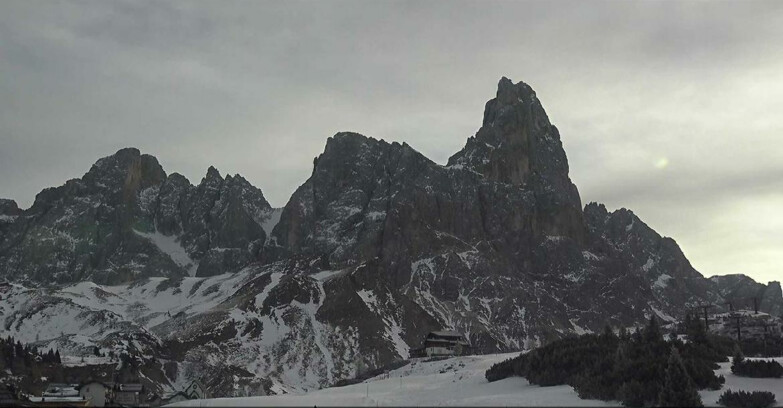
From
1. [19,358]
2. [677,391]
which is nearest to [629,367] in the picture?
[677,391]

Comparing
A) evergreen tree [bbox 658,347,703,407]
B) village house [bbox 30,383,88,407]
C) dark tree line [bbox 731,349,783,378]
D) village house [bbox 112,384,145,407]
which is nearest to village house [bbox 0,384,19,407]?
village house [bbox 30,383,88,407]

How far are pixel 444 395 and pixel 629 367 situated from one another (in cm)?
1696

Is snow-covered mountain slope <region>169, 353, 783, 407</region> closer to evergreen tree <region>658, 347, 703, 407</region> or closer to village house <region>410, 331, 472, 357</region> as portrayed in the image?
evergreen tree <region>658, 347, 703, 407</region>

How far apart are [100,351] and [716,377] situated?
14899 centimetres

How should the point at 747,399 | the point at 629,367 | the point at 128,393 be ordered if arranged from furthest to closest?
1. the point at 128,393
2. the point at 629,367
3. the point at 747,399

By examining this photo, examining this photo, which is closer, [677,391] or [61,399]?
[677,391]

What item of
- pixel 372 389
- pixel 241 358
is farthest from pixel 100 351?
pixel 372 389

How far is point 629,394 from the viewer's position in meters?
59.6

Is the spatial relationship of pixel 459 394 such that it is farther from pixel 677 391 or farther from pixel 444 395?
pixel 677 391

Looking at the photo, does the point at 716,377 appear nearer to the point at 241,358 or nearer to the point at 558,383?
the point at 558,383

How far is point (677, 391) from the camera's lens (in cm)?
5781

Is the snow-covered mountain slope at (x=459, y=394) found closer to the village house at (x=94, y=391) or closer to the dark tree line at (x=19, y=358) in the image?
the village house at (x=94, y=391)

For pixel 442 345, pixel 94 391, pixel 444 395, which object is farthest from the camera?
pixel 442 345

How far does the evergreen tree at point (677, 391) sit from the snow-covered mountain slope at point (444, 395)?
16.1 ft
